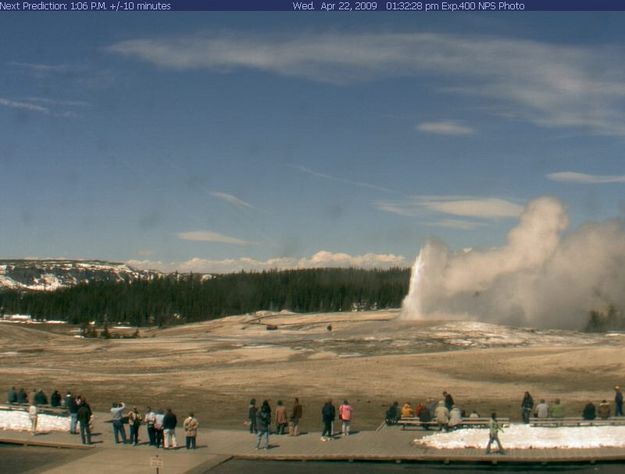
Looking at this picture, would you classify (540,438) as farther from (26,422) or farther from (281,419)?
(26,422)

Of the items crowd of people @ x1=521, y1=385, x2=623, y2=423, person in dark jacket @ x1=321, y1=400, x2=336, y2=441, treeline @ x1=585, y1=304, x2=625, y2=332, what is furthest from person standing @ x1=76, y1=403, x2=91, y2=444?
treeline @ x1=585, y1=304, x2=625, y2=332

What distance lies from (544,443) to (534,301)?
277ft

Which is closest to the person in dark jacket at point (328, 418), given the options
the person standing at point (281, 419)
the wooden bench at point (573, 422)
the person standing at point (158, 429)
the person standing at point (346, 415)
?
the person standing at point (346, 415)

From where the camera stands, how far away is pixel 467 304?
110562 millimetres

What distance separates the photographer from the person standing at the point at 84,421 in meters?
25.0

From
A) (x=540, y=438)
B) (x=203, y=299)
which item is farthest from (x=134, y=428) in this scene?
(x=203, y=299)

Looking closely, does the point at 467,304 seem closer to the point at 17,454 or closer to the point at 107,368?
the point at 107,368

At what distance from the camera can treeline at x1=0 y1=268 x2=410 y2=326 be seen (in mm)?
168250

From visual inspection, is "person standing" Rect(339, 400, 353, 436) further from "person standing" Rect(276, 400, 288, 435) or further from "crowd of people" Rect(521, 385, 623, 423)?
"crowd of people" Rect(521, 385, 623, 423)

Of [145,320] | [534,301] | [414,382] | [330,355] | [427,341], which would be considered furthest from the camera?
[145,320]

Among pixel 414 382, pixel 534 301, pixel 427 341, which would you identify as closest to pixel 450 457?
pixel 414 382

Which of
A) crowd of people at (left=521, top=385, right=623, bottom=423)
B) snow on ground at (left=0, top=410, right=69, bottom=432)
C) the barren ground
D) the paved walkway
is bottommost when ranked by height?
the barren ground

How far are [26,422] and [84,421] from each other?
3950 millimetres

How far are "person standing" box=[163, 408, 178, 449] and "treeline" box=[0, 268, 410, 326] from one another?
132879 millimetres
